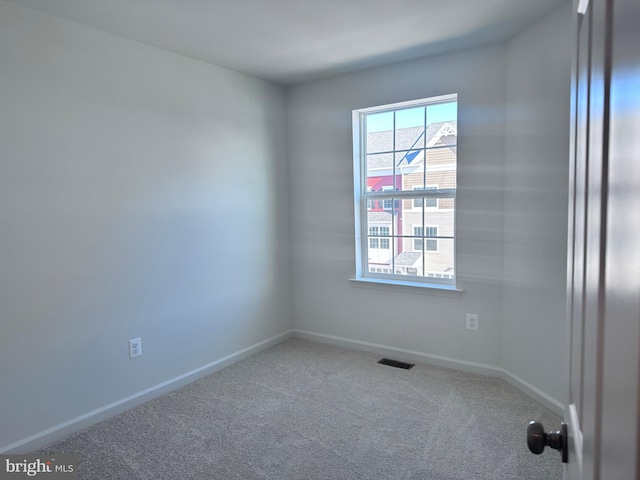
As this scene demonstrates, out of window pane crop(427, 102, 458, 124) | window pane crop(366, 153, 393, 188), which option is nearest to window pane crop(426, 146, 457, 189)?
window pane crop(427, 102, 458, 124)

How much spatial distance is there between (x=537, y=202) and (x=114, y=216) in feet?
8.99

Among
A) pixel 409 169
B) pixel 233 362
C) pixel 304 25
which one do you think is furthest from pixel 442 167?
pixel 233 362

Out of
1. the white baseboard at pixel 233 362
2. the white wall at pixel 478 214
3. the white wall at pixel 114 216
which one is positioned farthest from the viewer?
the white wall at pixel 478 214

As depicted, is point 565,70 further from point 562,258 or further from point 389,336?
point 389,336

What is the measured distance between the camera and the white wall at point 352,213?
297 cm

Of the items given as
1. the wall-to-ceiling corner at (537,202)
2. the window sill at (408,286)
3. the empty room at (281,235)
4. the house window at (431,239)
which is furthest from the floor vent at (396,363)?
the house window at (431,239)

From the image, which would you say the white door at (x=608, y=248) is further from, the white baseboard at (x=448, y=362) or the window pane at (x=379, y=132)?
the window pane at (x=379, y=132)

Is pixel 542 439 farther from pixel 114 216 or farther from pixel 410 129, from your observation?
pixel 410 129

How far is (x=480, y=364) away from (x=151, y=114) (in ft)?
10.0

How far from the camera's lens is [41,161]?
7.45 feet

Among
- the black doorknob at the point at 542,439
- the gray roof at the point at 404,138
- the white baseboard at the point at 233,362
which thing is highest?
the gray roof at the point at 404,138

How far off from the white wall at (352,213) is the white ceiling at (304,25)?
0.26 meters

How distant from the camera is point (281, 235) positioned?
12.9ft

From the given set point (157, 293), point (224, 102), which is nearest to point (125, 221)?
point (157, 293)
